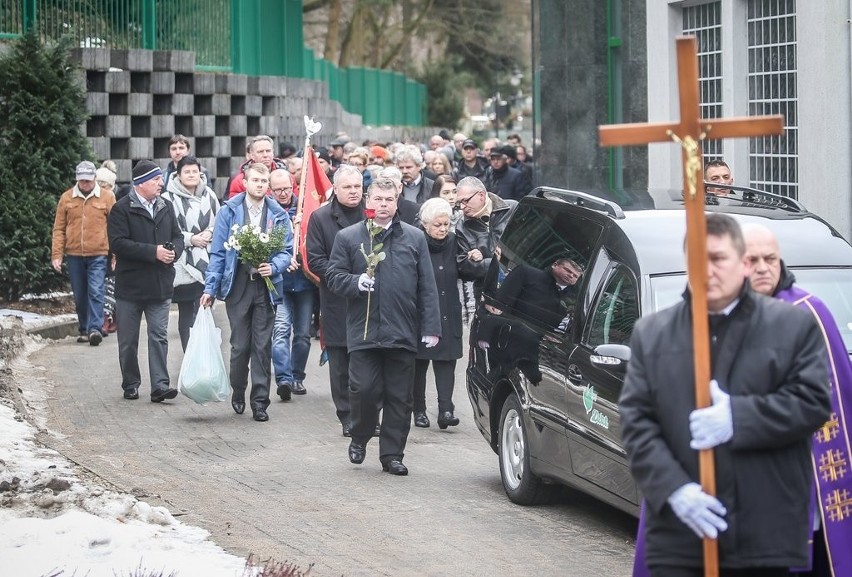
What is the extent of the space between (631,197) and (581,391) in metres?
1.43

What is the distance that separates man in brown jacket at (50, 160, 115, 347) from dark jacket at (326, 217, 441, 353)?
21.6 feet

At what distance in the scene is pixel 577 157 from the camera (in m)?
22.9

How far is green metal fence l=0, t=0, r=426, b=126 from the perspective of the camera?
20891 mm

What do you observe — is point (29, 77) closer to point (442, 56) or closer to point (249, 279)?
point (249, 279)

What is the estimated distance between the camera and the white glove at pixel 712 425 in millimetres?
4523

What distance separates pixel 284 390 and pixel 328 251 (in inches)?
80.7

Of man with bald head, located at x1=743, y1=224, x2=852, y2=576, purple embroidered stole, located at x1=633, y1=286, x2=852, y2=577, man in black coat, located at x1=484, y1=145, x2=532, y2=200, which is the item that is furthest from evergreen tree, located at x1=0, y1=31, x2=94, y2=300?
purple embroidered stole, located at x1=633, y1=286, x2=852, y2=577

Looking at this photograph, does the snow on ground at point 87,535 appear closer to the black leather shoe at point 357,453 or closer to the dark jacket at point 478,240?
the black leather shoe at point 357,453

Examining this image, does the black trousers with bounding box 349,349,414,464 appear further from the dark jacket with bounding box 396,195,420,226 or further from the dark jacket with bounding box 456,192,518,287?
the dark jacket with bounding box 396,195,420,226

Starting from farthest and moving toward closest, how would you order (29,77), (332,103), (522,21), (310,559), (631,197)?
(522,21) < (332,103) < (29,77) < (631,197) < (310,559)

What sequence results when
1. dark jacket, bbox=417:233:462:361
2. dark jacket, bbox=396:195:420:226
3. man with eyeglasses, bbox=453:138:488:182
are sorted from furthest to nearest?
man with eyeglasses, bbox=453:138:488:182
dark jacket, bbox=396:195:420:226
dark jacket, bbox=417:233:462:361

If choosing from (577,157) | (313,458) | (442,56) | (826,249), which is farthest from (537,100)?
(442,56)

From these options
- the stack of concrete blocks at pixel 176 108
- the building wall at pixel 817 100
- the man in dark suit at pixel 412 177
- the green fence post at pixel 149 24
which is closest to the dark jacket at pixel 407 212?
the man in dark suit at pixel 412 177

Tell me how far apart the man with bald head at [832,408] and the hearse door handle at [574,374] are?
2.56 metres
